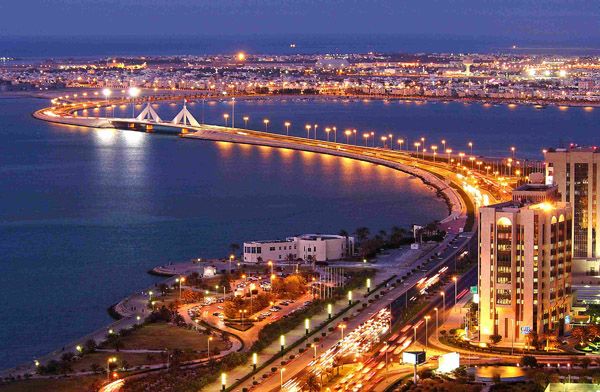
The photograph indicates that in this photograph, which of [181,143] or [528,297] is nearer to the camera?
[528,297]

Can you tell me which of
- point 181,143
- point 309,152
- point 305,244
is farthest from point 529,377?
point 181,143

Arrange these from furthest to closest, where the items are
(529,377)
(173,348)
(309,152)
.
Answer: (309,152) < (173,348) < (529,377)

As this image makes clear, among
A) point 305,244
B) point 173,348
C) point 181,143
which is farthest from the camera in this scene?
point 181,143

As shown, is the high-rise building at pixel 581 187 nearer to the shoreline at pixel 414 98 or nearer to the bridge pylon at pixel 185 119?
the bridge pylon at pixel 185 119

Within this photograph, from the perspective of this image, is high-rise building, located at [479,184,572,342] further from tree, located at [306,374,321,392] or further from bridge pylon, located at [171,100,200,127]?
bridge pylon, located at [171,100,200,127]

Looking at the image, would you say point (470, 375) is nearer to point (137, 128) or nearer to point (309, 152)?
point (309, 152)

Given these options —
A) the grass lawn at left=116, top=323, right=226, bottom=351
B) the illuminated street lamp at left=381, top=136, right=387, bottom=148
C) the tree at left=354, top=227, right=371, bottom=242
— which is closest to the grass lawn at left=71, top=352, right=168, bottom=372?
the grass lawn at left=116, top=323, right=226, bottom=351

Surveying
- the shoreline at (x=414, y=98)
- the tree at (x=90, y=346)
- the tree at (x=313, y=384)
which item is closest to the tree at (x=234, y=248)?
the tree at (x=90, y=346)
